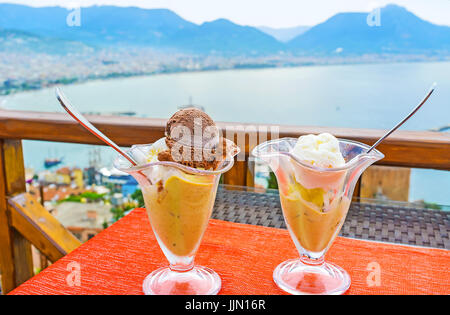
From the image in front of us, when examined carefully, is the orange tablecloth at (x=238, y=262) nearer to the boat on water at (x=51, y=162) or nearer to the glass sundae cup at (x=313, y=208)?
the glass sundae cup at (x=313, y=208)

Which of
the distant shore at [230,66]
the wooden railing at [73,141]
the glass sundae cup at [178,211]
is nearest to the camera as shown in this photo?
the glass sundae cup at [178,211]

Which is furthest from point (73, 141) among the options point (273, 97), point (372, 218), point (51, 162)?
point (273, 97)

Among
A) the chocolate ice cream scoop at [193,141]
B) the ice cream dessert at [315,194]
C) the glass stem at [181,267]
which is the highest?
the chocolate ice cream scoop at [193,141]

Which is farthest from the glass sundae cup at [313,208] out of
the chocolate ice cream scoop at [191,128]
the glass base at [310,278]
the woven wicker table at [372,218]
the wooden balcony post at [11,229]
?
the wooden balcony post at [11,229]

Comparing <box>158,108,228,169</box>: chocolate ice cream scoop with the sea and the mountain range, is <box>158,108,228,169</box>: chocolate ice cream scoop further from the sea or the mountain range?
the mountain range

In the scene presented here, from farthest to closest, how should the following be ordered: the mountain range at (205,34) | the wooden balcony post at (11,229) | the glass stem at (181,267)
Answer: the mountain range at (205,34) < the wooden balcony post at (11,229) < the glass stem at (181,267)

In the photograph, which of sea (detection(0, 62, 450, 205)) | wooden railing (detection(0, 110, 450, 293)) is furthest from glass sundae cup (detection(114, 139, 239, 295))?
sea (detection(0, 62, 450, 205))

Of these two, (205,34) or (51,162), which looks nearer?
(51,162)

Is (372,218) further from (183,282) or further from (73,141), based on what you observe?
(73,141)
